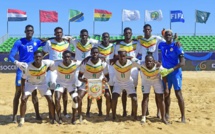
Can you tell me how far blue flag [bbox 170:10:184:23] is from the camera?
40.9m

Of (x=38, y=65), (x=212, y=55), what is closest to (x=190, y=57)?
(x=212, y=55)

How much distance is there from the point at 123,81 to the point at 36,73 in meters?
2.30

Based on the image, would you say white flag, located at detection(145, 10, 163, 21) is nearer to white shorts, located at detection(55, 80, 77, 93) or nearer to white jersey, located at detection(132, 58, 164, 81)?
white jersey, located at detection(132, 58, 164, 81)

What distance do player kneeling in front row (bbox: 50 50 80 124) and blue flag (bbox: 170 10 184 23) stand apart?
34793mm

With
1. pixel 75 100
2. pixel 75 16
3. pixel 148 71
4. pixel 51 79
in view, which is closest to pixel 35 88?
pixel 51 79

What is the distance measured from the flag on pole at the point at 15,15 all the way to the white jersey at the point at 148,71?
1315 inches

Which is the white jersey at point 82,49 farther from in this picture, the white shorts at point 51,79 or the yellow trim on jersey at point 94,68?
the white shorts at point 51,79

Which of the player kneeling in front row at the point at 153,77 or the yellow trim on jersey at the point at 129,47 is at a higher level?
the yellow trim on jersey at the point at 129,47

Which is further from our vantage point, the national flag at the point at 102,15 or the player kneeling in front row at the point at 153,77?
the national flag at the point at 102,15

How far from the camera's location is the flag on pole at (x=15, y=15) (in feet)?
126

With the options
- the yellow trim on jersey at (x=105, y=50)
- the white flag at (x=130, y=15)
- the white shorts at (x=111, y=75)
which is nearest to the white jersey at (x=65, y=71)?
the yellow trim on jersey at (x=105, y=50)

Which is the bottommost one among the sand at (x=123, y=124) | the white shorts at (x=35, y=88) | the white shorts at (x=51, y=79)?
the sand at (x=123, y=124)

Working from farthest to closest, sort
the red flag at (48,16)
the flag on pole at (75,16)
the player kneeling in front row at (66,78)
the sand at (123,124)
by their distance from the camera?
the flag on pole at (75,16), the red flag at (48,16), the player kneeling in front row at (66,78), the sand at (123,124)

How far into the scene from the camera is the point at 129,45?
8.38 meters
